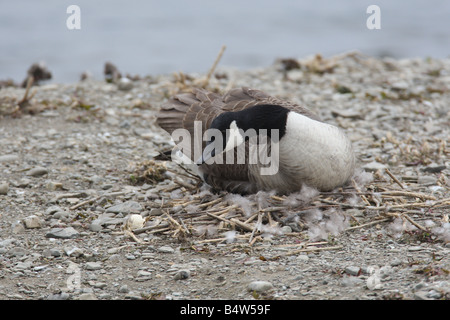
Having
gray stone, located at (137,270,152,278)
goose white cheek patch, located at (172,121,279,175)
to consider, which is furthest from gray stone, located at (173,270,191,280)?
goose white cheek patch, located at (172,121,279,175)

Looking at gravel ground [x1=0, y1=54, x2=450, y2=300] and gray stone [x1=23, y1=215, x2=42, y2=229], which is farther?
gray stone [x1=23, y1=215, x2=42, y2=229]

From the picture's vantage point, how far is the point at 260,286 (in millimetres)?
3826

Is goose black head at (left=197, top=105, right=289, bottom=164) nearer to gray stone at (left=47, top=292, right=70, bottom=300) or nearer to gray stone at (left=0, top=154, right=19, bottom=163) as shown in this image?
gray stone at (left=47, top=292, right=70, bottom=300)

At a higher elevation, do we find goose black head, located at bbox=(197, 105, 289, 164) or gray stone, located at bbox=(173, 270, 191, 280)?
goose black head, located at bbox=(197, 105, 289, 164)

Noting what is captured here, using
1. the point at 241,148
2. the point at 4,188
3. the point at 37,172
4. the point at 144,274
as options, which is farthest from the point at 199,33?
the point at 144,274

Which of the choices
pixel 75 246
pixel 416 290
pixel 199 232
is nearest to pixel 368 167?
pixel 199 232

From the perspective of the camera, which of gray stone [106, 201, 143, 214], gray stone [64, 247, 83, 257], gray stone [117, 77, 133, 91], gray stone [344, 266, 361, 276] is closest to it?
gray stone [344, 266, 361, 276]

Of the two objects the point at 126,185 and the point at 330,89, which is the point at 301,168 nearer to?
the point at 126,185

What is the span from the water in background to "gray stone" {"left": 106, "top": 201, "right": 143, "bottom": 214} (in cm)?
762

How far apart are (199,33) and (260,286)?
44.6ft

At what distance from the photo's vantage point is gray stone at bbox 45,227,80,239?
15.9 ft

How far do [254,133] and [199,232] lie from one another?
947mm

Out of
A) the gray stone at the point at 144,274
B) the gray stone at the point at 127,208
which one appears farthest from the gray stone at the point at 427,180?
the gray stone at the point at 144,274

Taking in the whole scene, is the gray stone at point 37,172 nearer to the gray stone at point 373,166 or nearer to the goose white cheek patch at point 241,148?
the goose white cheek patch at point 241,148
